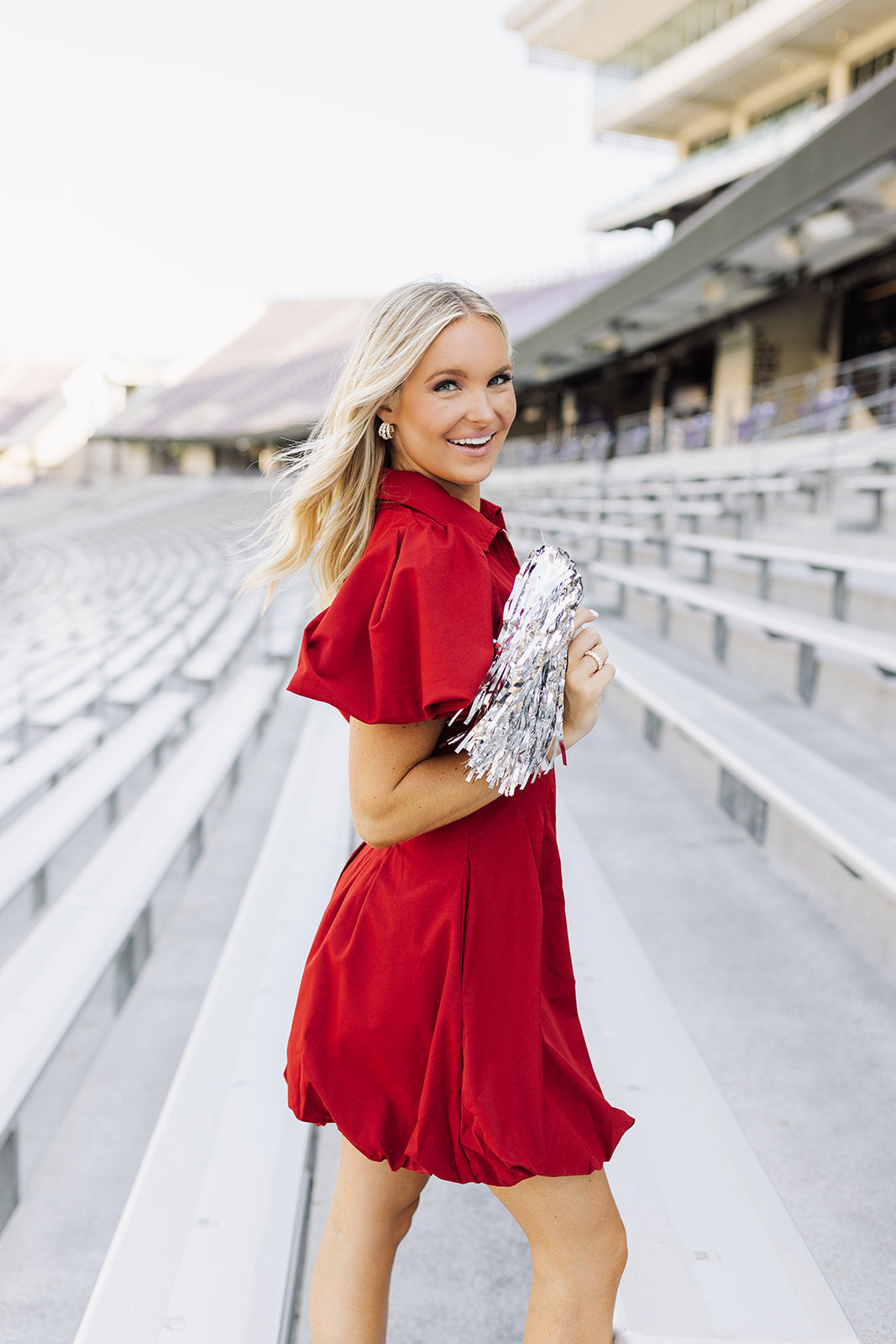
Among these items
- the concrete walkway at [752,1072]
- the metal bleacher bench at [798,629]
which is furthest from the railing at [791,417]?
the concrete walkway at [752,1072]

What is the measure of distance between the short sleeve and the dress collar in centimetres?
3

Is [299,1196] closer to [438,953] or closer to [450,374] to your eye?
[438,953]

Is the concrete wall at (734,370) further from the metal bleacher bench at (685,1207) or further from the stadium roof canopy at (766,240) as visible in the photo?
the metal bleacher bench at (685,1207)

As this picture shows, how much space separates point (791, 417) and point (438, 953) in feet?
31.2

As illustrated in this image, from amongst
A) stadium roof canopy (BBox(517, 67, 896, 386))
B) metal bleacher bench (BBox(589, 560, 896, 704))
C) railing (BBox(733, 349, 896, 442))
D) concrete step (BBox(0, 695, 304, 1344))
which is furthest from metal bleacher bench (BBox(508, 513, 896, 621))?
stadium roof canopy (BBox(517, 67, 896, 386))

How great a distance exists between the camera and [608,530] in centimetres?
582

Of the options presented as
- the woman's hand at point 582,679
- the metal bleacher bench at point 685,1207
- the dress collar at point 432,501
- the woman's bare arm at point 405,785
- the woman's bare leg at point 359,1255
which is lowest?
the metal bleacher bench at point 685,1207

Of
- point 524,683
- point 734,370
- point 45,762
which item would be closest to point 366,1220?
point 524,683

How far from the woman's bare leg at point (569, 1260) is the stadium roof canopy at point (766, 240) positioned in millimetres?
7907

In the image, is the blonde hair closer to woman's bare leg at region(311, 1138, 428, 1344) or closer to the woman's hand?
the woman's hand

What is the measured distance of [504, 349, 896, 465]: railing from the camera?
25.0ft

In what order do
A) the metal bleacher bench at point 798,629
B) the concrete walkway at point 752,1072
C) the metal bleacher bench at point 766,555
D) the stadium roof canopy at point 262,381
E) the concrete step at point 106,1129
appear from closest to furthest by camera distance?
the concrete walkway at point 752,1072 < the concrete step at point 106,1129 < the metal bleacher bench at point 798,629 < the metal bleacher bench at point 766,555 < the stadium roof canopy at point 262,381

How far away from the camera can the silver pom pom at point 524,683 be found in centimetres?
84

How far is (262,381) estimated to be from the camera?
1395 inches
